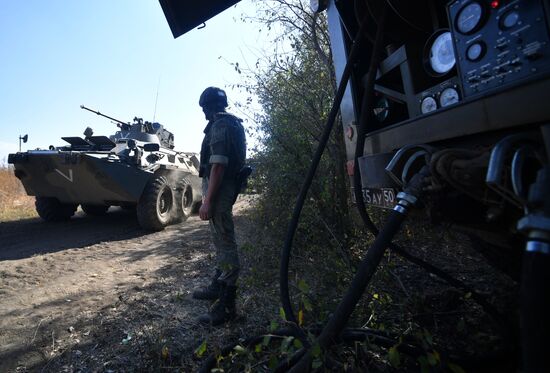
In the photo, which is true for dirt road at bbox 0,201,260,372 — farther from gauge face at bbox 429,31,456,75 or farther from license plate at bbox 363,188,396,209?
gauge face at bbox 429,31,456,75

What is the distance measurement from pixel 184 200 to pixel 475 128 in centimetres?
710

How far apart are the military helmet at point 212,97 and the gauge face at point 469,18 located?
6.22 feet

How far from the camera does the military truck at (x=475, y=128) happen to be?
0.72m

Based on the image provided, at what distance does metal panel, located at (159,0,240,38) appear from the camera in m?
2.15

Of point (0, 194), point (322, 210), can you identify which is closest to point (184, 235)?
point (322, 210)

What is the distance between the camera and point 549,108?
92cm

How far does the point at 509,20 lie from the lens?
1.09 metres

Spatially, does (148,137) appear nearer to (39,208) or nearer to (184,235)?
(39,208)

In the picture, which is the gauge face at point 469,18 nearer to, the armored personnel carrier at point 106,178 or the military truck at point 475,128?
the military truck at point 475,128

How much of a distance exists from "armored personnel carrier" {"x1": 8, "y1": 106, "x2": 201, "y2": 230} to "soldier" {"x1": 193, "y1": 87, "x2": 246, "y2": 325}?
11.8ft

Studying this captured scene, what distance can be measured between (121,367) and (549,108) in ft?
7.54

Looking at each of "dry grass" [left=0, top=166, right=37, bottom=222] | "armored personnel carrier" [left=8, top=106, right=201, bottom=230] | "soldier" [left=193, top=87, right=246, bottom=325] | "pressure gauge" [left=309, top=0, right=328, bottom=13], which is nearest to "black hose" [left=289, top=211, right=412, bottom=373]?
"soldier" [left=193, top=87, right=246, bottom=325]

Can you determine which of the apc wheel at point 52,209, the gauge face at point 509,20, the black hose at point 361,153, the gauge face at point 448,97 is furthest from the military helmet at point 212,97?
the apc wheel at point 52,209

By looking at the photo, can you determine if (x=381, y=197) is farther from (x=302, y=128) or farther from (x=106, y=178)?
(x=106, y=178)
